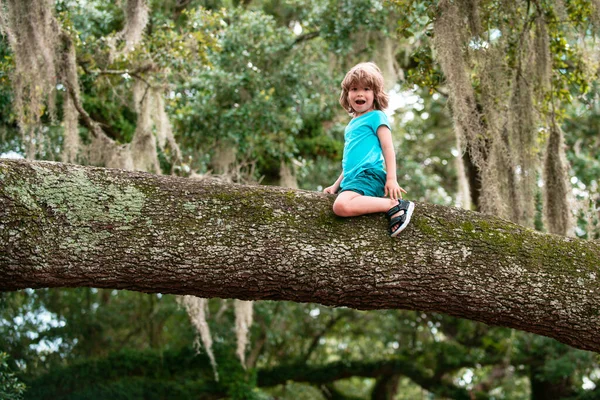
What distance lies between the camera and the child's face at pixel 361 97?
151 inches

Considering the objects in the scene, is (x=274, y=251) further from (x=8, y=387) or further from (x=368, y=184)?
(x=8, y=387)

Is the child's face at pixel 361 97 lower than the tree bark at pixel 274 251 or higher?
higher

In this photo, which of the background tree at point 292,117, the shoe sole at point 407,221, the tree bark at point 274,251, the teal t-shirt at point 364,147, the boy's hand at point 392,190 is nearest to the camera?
the tree bark at point 274,251

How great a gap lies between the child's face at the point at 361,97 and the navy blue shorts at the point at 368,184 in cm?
41

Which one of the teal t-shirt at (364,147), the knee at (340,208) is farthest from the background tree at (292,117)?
the knee at (340,208)

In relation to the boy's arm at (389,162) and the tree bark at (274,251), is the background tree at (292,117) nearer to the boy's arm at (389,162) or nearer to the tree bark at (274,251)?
the boy's arm at (389,162)

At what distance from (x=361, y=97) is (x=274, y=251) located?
3.72 ft

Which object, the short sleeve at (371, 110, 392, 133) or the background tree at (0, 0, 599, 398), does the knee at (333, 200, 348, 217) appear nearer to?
the short sleeve at (371, 110, 392, 133)

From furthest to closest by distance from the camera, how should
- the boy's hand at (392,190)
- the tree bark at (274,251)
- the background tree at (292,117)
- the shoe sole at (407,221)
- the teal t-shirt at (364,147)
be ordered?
the background tree at (292,117) → the teal t-shirt at (364,147) → the boy's hand at (392,190) → the shoe sole at (407,221) → the tree bark at (274,251)

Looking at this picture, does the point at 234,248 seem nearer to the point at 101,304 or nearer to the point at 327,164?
the point at 327,164

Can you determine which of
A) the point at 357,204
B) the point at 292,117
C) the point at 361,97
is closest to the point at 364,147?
the point at 361,97

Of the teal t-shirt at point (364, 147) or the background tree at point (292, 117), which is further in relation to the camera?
the background tree at point (292, 117)

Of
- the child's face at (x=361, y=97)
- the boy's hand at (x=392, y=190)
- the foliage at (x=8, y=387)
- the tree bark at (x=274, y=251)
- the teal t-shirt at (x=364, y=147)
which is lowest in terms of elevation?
the foliage at (x=8, y=387)

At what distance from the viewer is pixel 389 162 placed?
12.0ft
